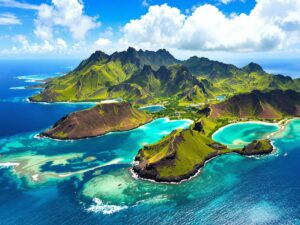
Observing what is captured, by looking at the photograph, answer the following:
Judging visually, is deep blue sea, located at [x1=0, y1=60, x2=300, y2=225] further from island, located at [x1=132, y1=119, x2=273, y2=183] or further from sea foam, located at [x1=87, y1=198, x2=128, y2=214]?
island, located at [x1=132, y1=119, x2=273, y2=183]

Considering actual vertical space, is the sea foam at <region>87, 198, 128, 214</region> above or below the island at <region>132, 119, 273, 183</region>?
below

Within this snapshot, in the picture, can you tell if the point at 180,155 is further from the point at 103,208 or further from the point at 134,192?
the point at 103,208

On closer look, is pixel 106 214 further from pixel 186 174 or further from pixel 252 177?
pixel 252 177

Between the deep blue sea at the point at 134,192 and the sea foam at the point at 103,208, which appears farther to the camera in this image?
the sea foam at the point at 103,208

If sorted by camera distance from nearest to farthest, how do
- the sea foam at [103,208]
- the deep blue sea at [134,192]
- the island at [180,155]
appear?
the deep blue sea at [134,192] < the sea foam at [103,208] < the island at [180,155]

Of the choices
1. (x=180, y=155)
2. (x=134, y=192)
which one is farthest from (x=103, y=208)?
(x=180, y=155)

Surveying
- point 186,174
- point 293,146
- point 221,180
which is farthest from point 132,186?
point 293,146

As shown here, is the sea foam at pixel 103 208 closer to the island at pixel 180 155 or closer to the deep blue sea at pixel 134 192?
the deep blue sea at pixel 134 192

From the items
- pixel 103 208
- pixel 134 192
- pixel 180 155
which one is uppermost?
pixel 180 155

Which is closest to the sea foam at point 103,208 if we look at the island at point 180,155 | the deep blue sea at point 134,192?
the deep blue sea at point 134,192

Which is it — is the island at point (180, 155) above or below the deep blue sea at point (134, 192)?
above

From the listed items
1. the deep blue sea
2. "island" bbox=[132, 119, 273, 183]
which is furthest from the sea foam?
"island" bbox=[132, 119, 273, 183]
